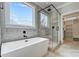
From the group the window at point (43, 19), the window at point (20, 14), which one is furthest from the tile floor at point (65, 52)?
the window at point (20, 14)

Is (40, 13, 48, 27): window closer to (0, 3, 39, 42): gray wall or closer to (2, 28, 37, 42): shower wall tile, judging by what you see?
(0, 3, 39, 42): gray wall

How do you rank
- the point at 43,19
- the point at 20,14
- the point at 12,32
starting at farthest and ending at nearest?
1. the point at 43,19
2. the point at 20,14
3. the point at 12,32

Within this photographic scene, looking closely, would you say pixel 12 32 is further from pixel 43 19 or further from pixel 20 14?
pixel 43 19

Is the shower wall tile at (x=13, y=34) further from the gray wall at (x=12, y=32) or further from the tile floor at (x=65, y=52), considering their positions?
the tile floor at (x=65, y=52)

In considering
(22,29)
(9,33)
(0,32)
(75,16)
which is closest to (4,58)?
(0,32)

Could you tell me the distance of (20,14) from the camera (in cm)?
301

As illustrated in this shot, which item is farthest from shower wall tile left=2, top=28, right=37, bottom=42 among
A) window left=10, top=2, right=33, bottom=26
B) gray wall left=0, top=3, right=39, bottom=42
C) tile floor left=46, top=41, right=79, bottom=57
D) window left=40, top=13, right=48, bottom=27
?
tile floor left=46, top=41, right=79, bottom=57

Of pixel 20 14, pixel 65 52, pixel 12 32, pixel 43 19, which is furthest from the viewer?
pixel 43 19

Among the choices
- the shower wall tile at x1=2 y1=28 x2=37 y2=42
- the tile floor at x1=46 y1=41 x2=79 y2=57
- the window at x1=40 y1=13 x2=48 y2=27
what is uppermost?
the window at x1=40 y1=13 x2=48 y2=27

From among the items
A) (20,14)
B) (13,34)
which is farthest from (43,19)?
(13,34)

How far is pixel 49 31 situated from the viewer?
13.0 ft

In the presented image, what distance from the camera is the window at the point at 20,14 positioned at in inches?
105

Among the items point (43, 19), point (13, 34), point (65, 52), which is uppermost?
point (43, 19)

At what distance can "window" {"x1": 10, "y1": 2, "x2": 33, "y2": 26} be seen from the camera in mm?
2676
